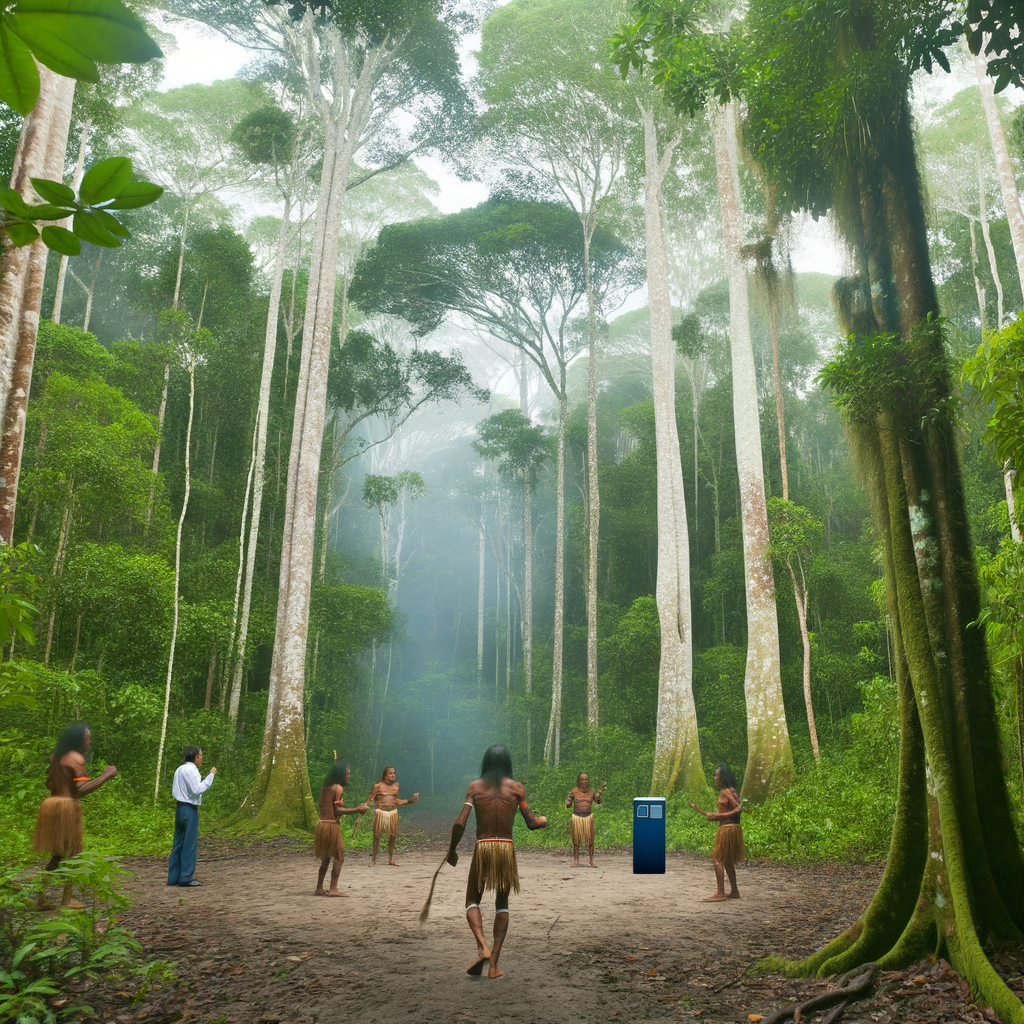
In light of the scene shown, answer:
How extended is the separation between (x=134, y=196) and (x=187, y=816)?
22.1ft

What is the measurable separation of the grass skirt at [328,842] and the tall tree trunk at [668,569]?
6868 millimetres

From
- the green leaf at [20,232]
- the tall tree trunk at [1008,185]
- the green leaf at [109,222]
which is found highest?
the tall tree trunk at [1008,185]

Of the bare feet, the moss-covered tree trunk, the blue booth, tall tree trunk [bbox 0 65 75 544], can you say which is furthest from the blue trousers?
the moss-covered tree trunk

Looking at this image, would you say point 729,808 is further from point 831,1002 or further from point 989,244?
point 989,244

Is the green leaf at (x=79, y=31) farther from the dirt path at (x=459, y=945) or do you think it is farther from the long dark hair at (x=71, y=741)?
the long dark hair at (x=71, y=741)

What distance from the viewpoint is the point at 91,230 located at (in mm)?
667

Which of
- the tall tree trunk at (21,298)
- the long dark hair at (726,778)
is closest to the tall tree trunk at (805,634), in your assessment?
the long dark hair at (726,778)

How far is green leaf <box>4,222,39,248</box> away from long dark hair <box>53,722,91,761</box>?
539 cm

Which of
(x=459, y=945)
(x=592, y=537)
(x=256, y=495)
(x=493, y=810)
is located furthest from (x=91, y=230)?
(x=592, y=537)

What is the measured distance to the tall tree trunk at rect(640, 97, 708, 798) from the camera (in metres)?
11.9

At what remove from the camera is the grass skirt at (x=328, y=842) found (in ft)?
20.6

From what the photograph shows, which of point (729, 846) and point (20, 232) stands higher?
point (20, 232)

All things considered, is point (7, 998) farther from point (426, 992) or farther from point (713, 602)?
point (713, 602)

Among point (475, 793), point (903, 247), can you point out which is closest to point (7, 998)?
point (475, 793)
